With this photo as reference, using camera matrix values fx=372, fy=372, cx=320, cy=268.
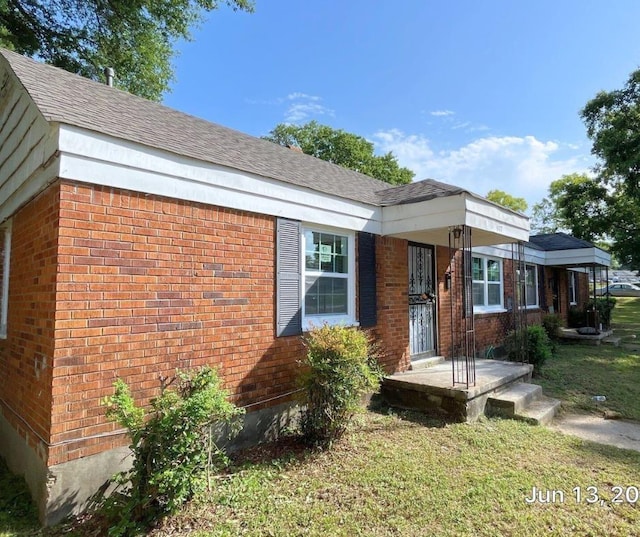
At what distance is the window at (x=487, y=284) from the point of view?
1022 centimetres

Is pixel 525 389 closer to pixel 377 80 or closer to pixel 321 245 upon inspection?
pixel 321 245

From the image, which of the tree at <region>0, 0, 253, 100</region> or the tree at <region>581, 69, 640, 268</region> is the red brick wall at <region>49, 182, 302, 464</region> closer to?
the tree at <region>0, 0, 253, 100</region>

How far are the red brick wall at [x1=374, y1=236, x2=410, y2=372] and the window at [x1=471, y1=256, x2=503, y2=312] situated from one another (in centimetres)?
381

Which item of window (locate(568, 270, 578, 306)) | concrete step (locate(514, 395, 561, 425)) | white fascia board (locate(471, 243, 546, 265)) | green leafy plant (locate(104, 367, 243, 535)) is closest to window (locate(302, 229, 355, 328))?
green leafy plant (locate(104, 367, 243, 535))

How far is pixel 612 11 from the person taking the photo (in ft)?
25.2

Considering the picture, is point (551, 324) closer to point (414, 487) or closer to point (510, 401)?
point (510, 401)

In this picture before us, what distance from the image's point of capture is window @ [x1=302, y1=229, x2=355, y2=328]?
570 centimetres

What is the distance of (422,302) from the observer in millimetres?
7852

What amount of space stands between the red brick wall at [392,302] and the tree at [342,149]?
2433 cm

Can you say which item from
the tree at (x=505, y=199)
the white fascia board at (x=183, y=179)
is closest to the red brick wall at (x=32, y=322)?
the white fascia board at (x=183, y=179)

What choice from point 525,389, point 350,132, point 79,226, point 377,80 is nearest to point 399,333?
point 525,389

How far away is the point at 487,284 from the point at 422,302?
3.91 metres

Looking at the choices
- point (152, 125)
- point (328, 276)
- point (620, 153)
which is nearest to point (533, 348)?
point (328, 276)

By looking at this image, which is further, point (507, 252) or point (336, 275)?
point (507, 252)
